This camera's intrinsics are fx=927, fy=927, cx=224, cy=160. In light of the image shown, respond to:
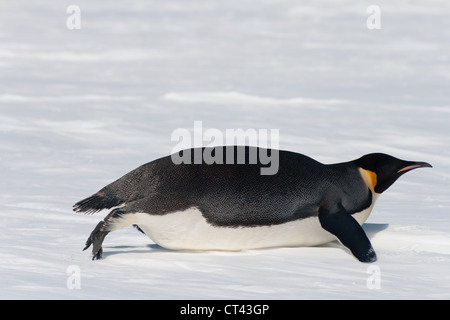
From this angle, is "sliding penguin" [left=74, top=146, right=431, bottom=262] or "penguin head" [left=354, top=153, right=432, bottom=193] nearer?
"sliding penguin" [left=74, top=146, right=431, bottom=262]

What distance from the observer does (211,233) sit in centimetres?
703

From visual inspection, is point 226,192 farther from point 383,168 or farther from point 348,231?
point 383,168

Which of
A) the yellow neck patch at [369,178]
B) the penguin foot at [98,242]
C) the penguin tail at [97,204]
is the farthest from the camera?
the yellow neck patch at [369,178]

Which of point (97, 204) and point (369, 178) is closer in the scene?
point (97, 204)

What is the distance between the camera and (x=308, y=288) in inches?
237

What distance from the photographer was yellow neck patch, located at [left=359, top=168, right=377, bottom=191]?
782 cm

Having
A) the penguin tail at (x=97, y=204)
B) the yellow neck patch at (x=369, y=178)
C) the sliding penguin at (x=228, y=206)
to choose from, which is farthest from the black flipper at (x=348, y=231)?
the penguin tail at (x=97, y=204)

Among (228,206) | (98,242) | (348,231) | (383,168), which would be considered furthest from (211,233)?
(383,168)

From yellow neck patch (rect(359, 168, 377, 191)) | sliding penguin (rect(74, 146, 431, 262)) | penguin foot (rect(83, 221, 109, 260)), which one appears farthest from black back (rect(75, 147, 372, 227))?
yellow neck patch (rect(359, 168, 377, 191))

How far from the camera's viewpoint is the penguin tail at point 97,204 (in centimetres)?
712

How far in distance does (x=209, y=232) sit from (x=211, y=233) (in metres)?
0.02

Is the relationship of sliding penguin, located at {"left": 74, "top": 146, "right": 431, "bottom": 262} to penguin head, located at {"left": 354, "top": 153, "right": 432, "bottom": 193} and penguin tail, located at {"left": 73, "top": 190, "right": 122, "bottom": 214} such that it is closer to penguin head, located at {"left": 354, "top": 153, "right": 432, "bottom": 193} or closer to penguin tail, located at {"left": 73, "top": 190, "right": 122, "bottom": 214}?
penguin tail, located at {"left": 73, "top": 190, "right": 122, "bottom": 214}

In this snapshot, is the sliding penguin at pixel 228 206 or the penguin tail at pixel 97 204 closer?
the sliding penguin at pixel 228 206

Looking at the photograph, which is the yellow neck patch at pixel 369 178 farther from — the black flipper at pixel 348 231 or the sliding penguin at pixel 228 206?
the black flipper at pixel 348 231
